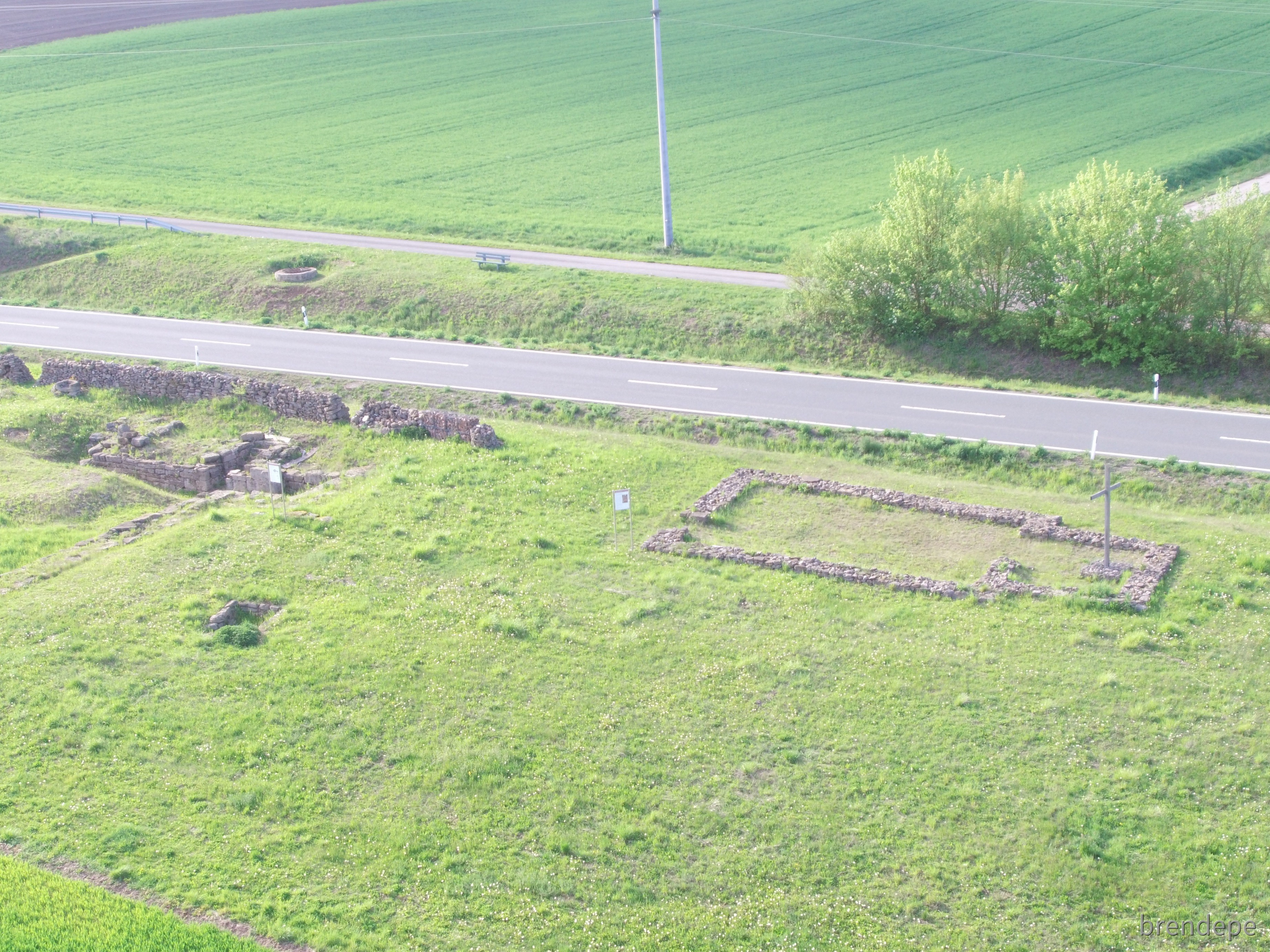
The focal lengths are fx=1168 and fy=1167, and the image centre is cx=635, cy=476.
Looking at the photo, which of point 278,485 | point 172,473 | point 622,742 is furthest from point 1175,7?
point 622,742

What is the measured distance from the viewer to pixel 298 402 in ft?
135

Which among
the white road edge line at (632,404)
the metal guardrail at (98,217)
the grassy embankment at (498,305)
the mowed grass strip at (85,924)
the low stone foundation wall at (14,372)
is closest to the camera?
the mowed grass strip at (85,924)

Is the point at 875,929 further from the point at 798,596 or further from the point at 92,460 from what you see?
the point at 92,460

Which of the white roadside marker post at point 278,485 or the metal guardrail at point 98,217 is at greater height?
the metal guardrail at point 98,217

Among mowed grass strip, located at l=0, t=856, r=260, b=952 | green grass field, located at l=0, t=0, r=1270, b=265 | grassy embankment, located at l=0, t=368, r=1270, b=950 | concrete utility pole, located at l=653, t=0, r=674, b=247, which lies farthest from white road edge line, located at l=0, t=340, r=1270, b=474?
mowed grass strip, located at l=0, t=856, r=260, b=952

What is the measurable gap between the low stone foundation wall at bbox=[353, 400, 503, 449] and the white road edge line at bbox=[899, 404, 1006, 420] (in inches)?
544

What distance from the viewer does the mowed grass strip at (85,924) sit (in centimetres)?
1828

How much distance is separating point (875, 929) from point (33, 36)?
4748 inches

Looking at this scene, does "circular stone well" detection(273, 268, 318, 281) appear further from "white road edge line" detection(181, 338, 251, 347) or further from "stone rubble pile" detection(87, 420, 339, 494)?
"stone rubble pile" detection(87, 420, 339, 494)

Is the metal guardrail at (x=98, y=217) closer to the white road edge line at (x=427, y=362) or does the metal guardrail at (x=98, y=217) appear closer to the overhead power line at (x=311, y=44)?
the white road edge line at (x=427, y=362)

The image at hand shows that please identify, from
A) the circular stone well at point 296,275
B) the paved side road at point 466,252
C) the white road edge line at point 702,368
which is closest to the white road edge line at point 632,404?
the white road edge line at point 702,368

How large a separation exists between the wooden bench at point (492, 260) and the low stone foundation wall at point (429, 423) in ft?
53.0

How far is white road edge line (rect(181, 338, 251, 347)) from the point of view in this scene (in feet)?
159

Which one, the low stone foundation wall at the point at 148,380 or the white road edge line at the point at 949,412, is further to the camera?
the low stone foundation wall at the point at 148,380
